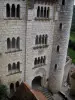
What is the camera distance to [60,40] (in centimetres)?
1875

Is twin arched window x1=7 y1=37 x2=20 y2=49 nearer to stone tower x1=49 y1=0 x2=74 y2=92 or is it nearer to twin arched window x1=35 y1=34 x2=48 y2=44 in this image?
twin arched window x1=35 y1=34 x2=48 y2=44

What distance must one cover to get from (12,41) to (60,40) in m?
6.19

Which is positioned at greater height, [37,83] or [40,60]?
[40,60]

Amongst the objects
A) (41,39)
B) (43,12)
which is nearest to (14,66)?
(41,39)

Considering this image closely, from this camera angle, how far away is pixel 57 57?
19.7 meters

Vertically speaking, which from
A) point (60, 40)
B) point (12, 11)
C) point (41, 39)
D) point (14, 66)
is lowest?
point (14, 66)

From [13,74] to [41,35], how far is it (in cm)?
564

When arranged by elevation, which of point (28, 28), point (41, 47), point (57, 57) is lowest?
point (57, 57)

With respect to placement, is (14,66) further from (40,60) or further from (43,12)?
(43,12)

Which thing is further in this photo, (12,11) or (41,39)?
(41,39)

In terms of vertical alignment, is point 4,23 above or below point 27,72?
above

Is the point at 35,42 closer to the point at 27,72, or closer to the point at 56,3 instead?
the point at 27,72

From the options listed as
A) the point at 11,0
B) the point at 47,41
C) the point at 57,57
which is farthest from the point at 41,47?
the point at 11,0

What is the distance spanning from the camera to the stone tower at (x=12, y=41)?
1465 cm
